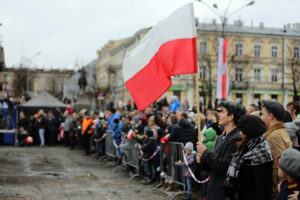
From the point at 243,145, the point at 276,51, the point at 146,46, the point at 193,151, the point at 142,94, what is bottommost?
the point at 193,151

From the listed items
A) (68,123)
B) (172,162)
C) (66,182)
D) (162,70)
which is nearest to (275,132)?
(162,70)

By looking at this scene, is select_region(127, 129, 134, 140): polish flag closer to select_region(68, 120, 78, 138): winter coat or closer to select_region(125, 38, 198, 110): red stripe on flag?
select_region(125, 38, 198, 110): red stripe on flag

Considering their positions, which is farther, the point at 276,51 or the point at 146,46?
the point at 276,51

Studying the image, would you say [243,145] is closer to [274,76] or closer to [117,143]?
[117,143]

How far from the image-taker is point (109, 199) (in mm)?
9141

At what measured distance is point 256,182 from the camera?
4055mm

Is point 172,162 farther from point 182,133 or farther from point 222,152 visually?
point 222,152

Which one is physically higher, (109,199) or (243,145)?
(243,145)

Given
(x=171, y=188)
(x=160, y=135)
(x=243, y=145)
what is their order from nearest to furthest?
1. (x=243, y=145)
2. (x=171, y=188)
3. (x=160, y=135)

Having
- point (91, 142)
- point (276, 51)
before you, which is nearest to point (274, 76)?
point (276, 51)

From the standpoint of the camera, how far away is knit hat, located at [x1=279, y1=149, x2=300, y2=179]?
12.2ft

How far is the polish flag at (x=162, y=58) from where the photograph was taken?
5586 mm

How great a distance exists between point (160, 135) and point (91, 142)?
857 cm

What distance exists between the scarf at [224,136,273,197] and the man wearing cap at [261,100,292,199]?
703mm
